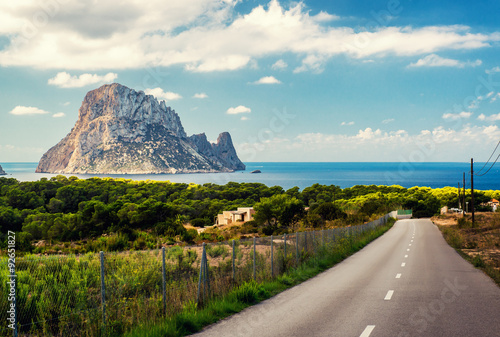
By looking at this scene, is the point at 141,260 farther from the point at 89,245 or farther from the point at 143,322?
the point at 89,245

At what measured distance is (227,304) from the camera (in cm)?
1071

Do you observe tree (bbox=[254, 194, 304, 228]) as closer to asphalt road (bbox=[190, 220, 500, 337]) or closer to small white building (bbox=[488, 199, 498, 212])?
asphalt road (bbox=[190, 220, 500, 337])

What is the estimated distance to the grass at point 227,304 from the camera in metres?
8.35

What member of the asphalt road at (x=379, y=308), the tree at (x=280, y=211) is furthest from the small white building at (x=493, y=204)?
the asphalt road at (x=379, y=308)

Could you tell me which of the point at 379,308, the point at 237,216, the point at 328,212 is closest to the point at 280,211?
the point at 328,212

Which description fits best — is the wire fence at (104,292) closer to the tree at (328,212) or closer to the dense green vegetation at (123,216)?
the dense green vegetation at (123,216)

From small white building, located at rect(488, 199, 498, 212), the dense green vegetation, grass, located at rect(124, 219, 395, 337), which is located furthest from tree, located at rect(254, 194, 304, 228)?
small white building, located at rect(488, 199, 498, 212)

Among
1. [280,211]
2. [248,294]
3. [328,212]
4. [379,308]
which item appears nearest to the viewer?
[379,308]

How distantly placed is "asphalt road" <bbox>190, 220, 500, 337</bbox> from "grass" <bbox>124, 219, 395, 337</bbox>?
1.11 ft

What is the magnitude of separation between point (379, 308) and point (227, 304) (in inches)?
154

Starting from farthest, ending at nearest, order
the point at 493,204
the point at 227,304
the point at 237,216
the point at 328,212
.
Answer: the point at 493,204, the point at 237,216, the point at 328,212, the point at 227,304

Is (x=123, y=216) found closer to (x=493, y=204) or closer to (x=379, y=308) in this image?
(x=379, y=308)

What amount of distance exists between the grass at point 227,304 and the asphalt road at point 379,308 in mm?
337

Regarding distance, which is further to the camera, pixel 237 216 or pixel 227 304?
pixel 237 216
